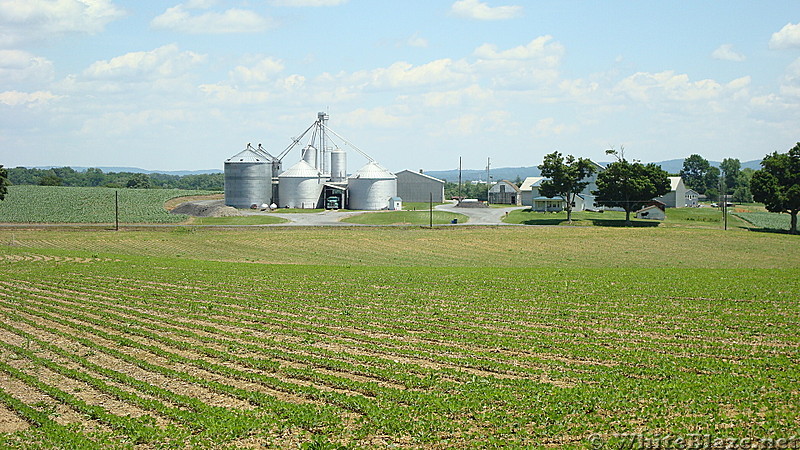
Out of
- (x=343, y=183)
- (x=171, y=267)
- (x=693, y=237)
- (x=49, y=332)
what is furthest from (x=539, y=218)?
(x=49, y=332)

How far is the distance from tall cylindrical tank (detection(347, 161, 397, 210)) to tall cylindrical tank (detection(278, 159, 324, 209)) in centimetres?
544

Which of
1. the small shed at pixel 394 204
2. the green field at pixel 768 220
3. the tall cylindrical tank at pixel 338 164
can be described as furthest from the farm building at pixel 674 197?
the tall cylindrical tank at pixel 338 164

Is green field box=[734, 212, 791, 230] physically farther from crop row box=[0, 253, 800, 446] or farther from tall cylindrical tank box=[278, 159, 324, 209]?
tall cylindrical tank box=[278, 159, 324, 209]

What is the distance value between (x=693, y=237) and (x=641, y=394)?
51.6 metres

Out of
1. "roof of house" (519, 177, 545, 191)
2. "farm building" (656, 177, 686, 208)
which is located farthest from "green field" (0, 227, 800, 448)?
"roof of house" (519, 177, 545, 191)

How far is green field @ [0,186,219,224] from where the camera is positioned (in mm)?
82812

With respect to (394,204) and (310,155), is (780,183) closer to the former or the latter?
(394,204)

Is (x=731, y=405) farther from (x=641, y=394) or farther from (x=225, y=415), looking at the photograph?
(x=225, y=415)

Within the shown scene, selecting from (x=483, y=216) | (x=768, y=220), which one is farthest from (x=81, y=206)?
(x=768, y=220)

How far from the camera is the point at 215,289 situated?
28.3 meters

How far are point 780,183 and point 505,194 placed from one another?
5747 cm

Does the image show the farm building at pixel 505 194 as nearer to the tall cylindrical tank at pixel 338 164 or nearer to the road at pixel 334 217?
the road at pixel 334 217

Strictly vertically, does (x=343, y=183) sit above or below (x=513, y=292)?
above

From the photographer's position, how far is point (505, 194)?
12562 cm
